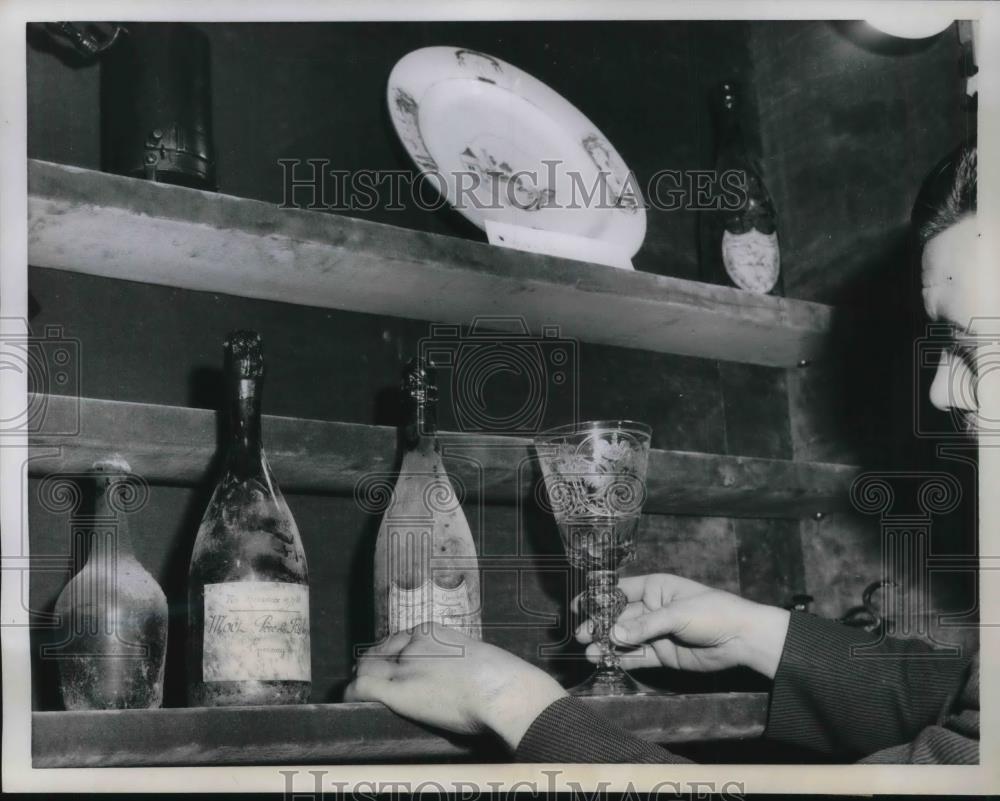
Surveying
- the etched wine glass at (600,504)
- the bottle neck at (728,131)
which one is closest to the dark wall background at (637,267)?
the bottle neck at (728,131)

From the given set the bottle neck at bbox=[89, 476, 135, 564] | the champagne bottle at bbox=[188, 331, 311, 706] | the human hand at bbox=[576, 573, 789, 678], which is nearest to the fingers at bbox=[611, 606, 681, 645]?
the human hand at bbox=[576, 573, 789, 678]

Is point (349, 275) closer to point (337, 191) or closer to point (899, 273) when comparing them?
point (337, 191)

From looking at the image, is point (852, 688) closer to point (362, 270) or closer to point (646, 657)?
point (646, 657)

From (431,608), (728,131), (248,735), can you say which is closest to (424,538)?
(431,608)

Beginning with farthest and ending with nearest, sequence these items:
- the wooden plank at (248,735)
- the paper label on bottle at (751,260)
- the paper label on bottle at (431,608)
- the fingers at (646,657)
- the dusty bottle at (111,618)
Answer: the paper label on bottle at (751,260), the fingers at (646,657), the paper label on bottle at (431,608), the dusty bottle at (111,618), the wooden plank at (248,735)

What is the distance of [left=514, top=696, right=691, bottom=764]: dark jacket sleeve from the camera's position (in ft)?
2.52

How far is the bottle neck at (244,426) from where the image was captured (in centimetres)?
86

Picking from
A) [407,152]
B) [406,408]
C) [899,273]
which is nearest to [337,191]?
[407,152]

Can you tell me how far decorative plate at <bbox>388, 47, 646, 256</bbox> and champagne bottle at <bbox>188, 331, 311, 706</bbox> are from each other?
0.26 meters

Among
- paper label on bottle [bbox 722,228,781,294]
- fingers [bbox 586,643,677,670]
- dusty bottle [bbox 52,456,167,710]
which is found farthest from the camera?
paper label on bottle [bbox 722,228,781,294]

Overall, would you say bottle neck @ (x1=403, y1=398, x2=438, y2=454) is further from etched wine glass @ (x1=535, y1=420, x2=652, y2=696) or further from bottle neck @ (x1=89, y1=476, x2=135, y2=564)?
bottle neck @ (x1=89, y1=476, x2=135, y2=564)

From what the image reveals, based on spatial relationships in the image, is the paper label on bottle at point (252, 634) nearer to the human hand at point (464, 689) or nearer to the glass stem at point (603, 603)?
the human hand at point (464, 689)

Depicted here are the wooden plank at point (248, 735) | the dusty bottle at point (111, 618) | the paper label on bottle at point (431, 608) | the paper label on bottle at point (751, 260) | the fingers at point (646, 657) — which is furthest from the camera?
the paper label on bottle at point (751, 260)

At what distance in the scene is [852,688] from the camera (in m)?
0.97
